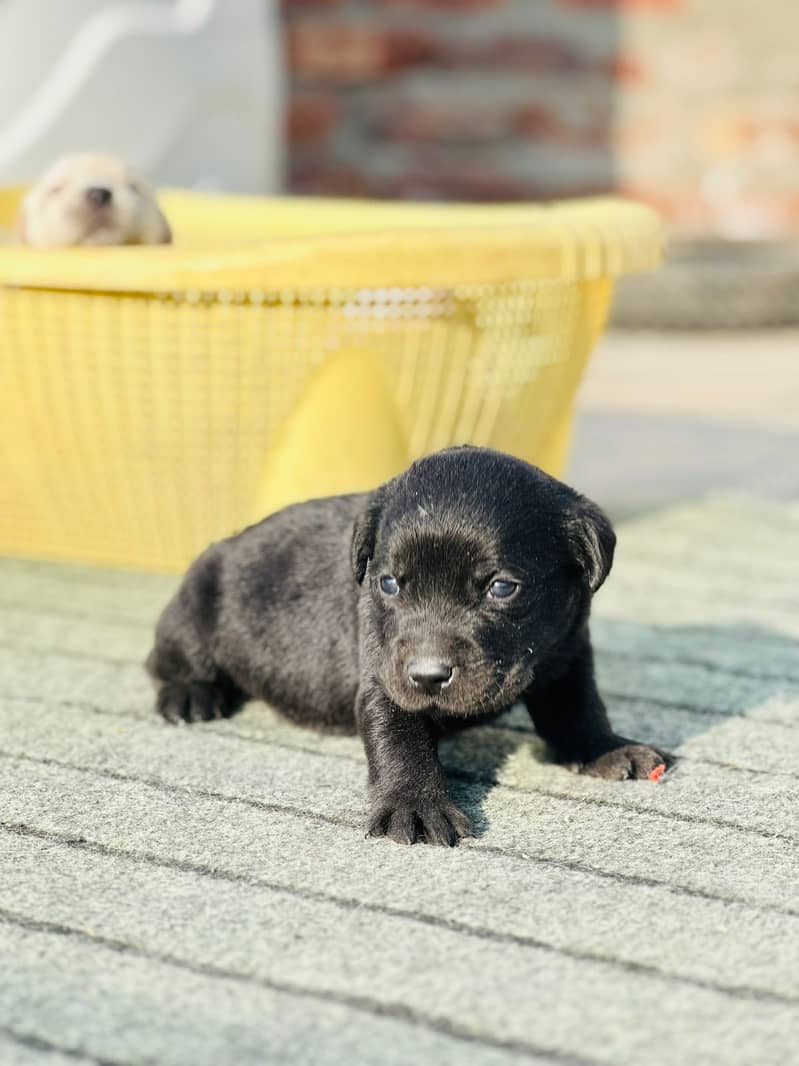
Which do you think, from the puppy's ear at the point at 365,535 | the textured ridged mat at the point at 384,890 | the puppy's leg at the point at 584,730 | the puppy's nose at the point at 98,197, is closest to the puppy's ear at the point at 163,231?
the puppy's nose at the point at 98,197

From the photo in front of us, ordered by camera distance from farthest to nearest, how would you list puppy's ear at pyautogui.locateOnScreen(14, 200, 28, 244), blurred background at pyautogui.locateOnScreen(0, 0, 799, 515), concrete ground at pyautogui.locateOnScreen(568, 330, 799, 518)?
blurred background at pyautogui.locateOnScreen(0, 0, 799, 515)
concrete ground at pyautogui.locateOnScreen(568, 330, 799, 518)
puppy's ear at pyautogui.locateOnScreen(14, 200, 28, 244)

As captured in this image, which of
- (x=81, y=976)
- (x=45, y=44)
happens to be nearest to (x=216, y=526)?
(x=81, y=976)

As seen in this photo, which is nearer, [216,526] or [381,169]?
[216,526]

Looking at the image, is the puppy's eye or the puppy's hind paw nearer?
the puppy's eye

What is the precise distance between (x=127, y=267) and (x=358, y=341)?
0.58 meters

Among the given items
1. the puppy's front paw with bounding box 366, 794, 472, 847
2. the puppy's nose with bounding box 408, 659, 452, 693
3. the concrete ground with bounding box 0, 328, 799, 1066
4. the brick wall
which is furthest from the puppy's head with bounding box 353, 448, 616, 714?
the brick wall

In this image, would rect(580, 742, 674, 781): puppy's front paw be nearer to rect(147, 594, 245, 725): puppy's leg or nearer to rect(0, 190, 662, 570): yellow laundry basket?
rect(147, 594, 245, 725): puppy's leg

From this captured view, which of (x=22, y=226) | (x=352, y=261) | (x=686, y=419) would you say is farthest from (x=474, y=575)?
(x=686, y=419)

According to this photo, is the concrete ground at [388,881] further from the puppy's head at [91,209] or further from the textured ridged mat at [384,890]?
the puppy's head at [91,209]

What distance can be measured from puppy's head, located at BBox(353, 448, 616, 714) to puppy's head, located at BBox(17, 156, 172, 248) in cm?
197

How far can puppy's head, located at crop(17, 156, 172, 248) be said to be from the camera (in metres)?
4.08

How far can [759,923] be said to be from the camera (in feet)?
6.70

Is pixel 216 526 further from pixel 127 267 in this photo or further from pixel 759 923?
pixel 759 923

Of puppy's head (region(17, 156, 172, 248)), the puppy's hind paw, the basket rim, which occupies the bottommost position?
the puppy's hind paw
